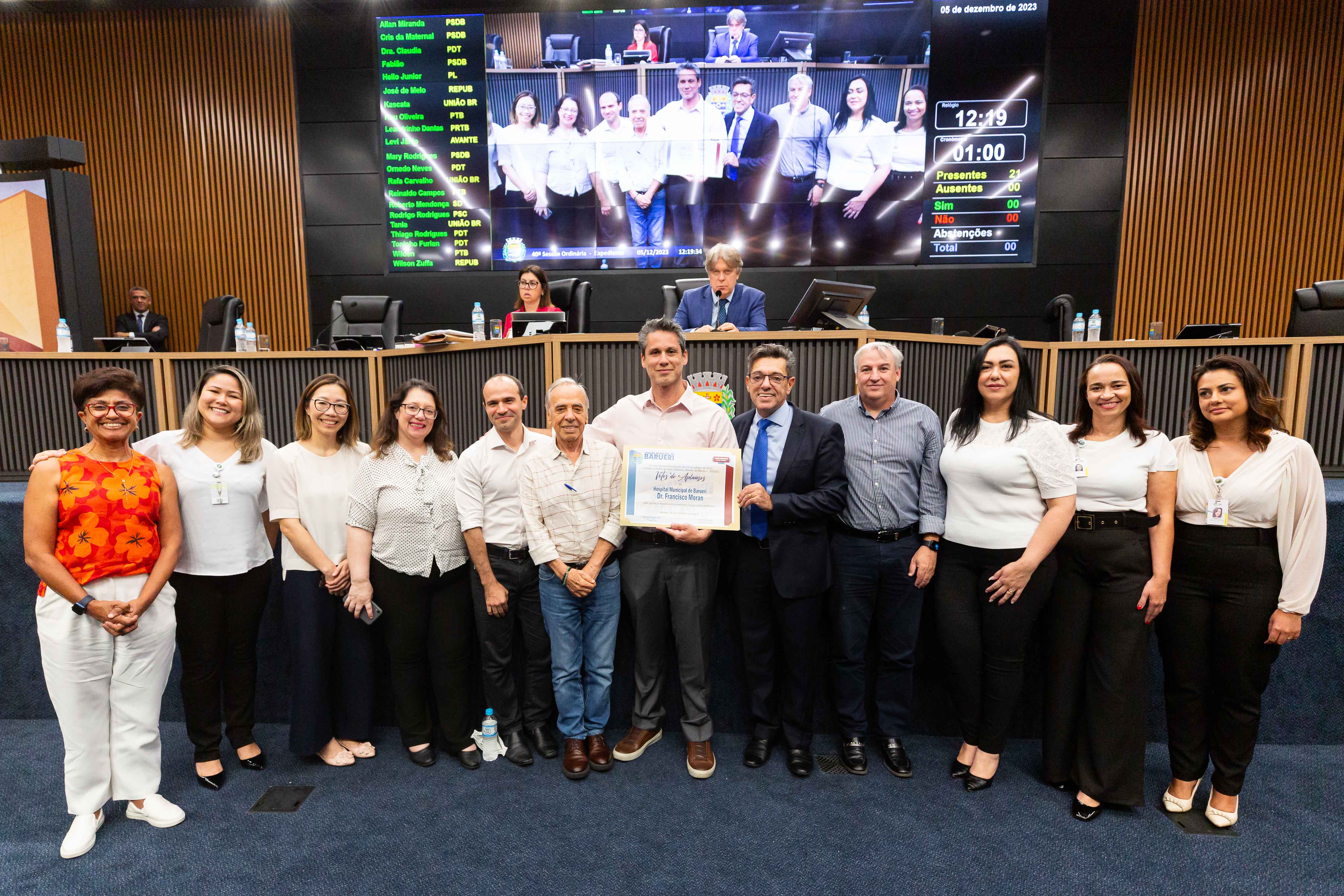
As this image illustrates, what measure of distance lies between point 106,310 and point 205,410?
6.77m

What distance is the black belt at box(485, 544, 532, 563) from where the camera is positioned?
8.13ft

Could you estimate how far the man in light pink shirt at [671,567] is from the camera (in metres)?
2.44

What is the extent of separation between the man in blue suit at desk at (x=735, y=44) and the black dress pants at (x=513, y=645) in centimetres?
564

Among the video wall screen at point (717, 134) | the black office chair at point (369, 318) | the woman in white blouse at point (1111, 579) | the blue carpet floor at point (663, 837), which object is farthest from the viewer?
the video wall screen at point (717, 134)

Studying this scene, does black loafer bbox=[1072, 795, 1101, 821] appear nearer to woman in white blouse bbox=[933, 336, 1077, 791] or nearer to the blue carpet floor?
the blue carpet floor

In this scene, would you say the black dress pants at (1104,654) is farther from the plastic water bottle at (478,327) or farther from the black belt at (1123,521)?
the plastic water bottle at (478,327)

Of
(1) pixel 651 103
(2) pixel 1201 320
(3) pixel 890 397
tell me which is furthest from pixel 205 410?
(2) pixel 1201 320

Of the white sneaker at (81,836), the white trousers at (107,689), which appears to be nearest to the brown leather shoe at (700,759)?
the white trousers at (107,689)

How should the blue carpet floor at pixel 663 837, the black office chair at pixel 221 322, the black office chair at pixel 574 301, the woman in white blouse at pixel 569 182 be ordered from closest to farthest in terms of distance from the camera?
1. the blue carpet floor at pixel 663 837
2. the black office chair at pixel 574 301
3. the black office chair at pixel 221 322
4. the woman in white blouse at pixel 569 182

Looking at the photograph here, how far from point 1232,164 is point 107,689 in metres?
Answer: 9.45

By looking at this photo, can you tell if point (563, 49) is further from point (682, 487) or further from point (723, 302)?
point (682, 487)

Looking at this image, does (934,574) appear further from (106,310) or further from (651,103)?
(106,310)

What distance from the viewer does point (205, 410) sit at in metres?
2.35

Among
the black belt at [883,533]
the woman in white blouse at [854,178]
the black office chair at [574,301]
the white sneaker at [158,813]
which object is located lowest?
the white sneaker at [158,813]
